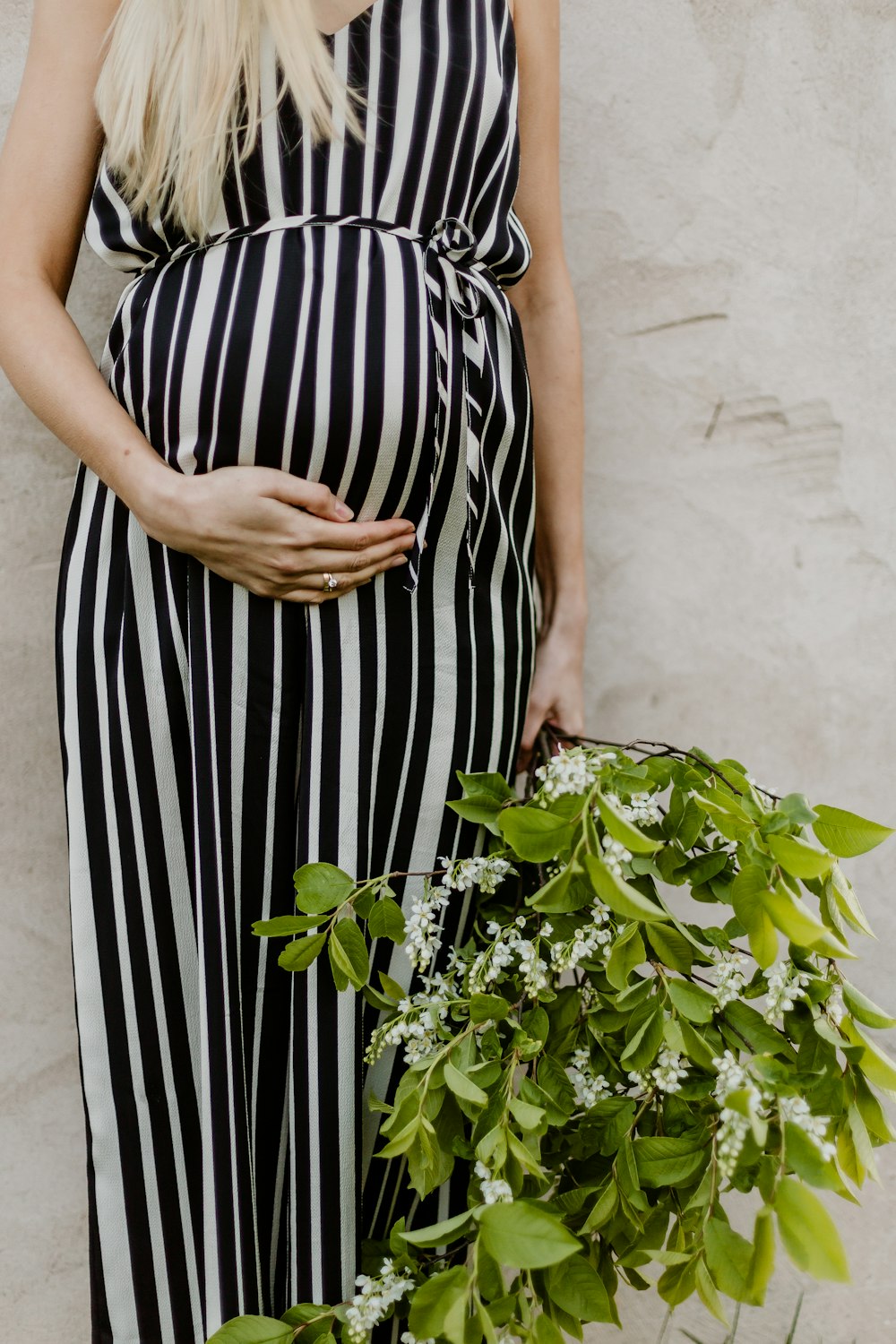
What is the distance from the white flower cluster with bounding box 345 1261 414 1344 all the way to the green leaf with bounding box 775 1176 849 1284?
321 mm

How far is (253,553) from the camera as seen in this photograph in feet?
2.29

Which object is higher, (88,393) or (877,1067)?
(88,393)

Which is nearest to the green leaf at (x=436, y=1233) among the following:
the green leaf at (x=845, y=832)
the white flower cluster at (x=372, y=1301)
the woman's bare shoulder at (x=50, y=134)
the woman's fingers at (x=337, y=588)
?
the white flower cluster at (x=372, y=1301)

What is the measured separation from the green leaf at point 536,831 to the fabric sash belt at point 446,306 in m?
0.28

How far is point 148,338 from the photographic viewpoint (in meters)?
0.73

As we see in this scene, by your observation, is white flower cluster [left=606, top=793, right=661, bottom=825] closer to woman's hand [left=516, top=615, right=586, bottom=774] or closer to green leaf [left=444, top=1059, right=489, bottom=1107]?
green leaf [left=444, top=1059, right=489, bottom=1107]

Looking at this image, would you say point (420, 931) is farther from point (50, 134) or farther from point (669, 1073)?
point (50, 134)

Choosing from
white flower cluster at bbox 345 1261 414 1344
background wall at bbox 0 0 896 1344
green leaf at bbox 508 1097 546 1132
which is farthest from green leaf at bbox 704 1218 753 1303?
background wall at bbox 0 0 896 1344

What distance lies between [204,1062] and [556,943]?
0.33 m

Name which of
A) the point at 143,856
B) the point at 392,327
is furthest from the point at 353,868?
the point at 392,327

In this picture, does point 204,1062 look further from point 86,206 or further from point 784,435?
point 784,435

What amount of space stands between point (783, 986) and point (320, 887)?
0.32m

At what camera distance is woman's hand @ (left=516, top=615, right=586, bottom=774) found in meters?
0.94

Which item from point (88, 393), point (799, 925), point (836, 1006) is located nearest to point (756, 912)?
point (799, 925)
